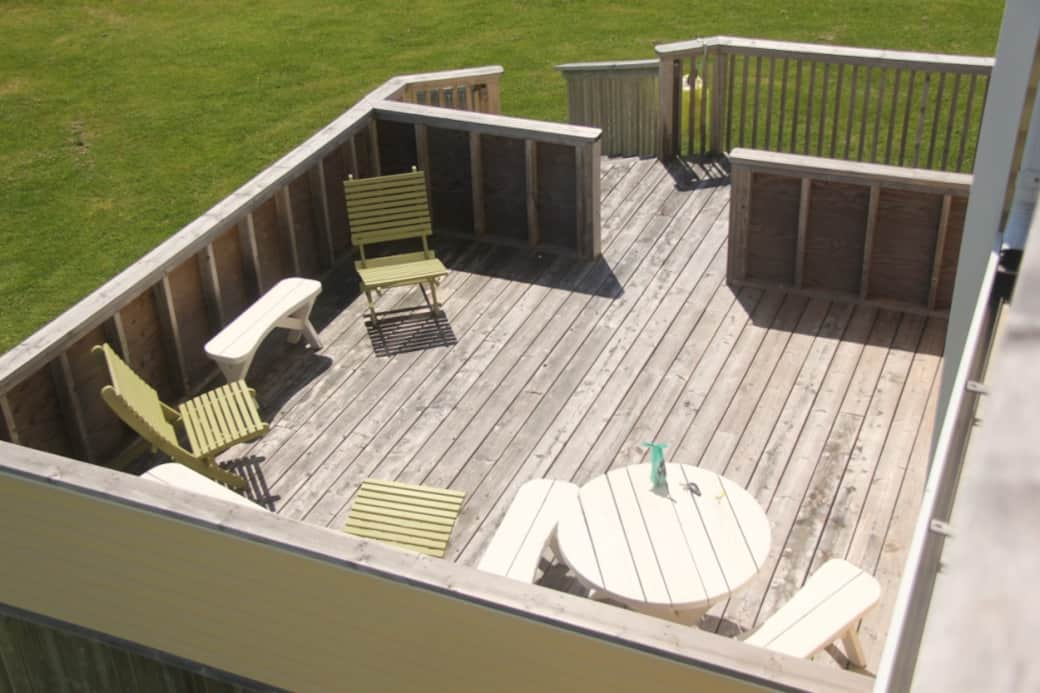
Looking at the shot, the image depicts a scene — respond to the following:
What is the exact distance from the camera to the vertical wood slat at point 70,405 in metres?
6.82

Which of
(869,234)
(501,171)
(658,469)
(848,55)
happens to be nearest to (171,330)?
(501,171)

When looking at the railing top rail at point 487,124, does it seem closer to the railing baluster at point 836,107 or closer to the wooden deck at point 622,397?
the wooden deck at point 622,397

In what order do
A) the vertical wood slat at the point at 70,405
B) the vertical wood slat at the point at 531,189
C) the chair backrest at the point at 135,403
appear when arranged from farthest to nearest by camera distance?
1. the vertical wood slat at the point at 531,189
2. the vertical wood slat at the point at 70,405
3. the chair backrest at the point at 135,403

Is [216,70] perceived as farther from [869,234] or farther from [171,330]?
[869,234]

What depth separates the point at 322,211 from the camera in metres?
9.30

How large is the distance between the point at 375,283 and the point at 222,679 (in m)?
3.53

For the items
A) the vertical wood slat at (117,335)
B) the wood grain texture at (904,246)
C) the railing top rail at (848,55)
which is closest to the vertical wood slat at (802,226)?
the wood grain texture at (904,246)

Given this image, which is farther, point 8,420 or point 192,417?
point 192,417

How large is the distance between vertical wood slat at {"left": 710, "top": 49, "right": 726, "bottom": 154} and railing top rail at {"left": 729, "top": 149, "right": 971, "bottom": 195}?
6.87 ft

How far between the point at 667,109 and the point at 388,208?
9.68ft

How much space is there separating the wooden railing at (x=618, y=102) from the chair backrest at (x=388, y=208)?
98.1 inches

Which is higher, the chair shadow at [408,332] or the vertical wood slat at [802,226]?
the vertical wood slat at [802,226]

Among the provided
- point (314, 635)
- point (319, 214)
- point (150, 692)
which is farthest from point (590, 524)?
point (319, 214)

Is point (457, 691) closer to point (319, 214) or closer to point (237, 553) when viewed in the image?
point (237, 553)
